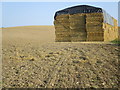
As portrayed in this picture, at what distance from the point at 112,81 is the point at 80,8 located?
43.1 ft

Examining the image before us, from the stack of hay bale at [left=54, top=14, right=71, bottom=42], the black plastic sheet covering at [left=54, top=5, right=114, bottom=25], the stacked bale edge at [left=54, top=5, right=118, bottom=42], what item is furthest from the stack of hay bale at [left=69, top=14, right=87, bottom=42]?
the black plastic sheet covering at [left=54, top=5, right=114, bottom=25]

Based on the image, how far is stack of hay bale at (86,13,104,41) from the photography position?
1558 centimetres

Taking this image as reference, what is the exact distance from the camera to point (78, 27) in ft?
53.6

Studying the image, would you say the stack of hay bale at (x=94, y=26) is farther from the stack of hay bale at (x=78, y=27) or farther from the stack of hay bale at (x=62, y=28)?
the stack of hay bale at (x=62, y=28)

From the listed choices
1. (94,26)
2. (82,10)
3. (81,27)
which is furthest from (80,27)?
(82,10)

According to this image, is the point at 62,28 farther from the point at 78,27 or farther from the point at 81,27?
the point at 81,27

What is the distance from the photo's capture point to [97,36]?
15.7 m

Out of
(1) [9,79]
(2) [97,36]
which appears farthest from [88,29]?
(1) [9,79]

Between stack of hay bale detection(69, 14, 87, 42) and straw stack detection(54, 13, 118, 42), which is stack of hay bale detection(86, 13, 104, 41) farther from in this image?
stack of hay bale detection(69, 14, 87, 42)

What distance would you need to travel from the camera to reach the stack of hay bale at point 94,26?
15.6 meters

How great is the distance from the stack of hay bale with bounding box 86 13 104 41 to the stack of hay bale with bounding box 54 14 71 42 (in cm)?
197

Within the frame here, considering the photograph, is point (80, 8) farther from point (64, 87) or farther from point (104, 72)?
point (64, 87)

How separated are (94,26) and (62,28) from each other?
10.1 ft

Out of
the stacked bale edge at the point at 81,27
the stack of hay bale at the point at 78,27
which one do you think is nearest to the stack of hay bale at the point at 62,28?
the stacked bale edge at the point at 81,27
